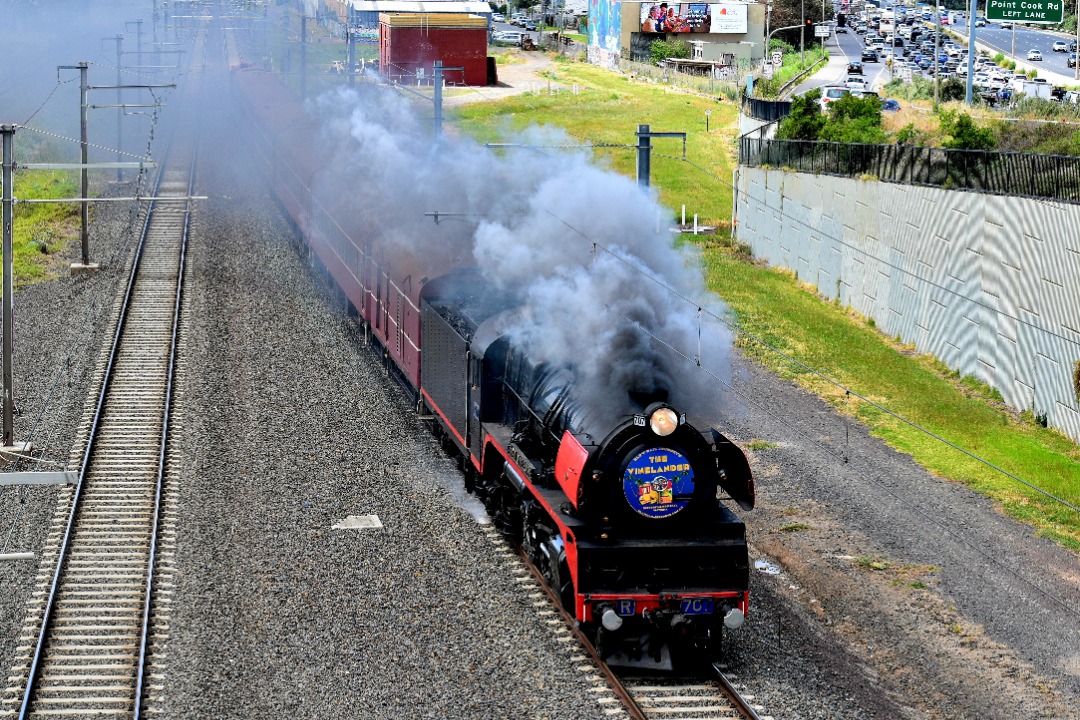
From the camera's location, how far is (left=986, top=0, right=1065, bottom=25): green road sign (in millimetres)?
45312

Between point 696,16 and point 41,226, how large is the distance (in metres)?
68.3

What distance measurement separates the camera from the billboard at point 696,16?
343 ft

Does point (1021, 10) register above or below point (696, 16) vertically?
below

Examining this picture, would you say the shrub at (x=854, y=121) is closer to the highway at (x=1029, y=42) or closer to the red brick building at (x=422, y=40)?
the red brick building at (x=422, y=40)

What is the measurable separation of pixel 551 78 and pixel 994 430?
219 feet

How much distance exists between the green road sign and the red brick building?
33.3 metres

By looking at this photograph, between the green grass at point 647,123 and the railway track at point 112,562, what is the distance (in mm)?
23719

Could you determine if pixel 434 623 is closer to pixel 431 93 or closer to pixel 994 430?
pixel 994 430

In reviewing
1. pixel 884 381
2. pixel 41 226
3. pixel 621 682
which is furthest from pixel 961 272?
pixel 41 226

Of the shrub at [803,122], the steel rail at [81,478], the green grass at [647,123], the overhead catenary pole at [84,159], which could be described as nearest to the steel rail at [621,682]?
the steel rail at [81,478]

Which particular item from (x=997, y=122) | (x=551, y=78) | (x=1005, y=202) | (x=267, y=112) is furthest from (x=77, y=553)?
(x=551, y=78)

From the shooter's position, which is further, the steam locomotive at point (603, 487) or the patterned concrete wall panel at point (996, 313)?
the patterned concrete wall panel at point (996, 313)

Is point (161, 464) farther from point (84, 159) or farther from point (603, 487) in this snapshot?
point (84, 159)

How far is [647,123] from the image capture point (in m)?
68.8
